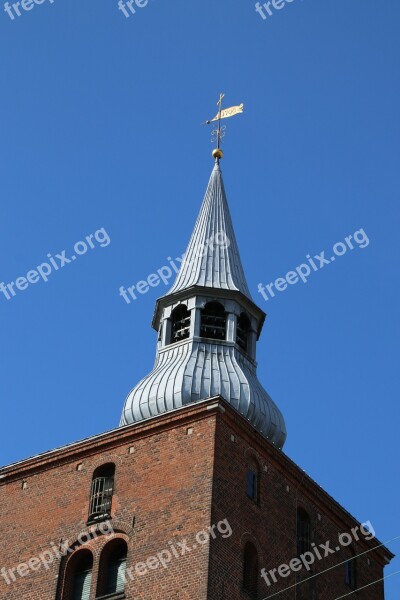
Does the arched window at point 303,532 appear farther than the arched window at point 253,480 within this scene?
Yes

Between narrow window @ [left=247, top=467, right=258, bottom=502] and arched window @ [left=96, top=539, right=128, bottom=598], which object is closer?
arched window @ [left=96, top=539, right=128, bottom=598]

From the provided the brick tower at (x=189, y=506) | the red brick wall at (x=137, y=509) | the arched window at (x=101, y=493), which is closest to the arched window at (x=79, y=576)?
the brick tower at (x=189, y=506)

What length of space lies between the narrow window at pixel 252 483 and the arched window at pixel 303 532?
7.55 ft

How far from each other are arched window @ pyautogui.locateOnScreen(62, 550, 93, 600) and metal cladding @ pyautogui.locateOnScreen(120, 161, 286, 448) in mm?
5217

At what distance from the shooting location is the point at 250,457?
44.9m

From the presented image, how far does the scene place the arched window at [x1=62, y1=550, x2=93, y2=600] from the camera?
4275 cm

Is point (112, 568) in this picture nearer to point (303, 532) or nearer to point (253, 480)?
point (253, 480)

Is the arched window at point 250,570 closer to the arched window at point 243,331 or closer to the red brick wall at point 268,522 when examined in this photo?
the red brick wall at point 268,522

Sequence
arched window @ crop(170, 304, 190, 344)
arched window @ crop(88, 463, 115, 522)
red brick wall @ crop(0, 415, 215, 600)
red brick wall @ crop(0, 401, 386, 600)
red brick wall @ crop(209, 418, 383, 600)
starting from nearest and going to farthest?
red brick wall @ crop(0, 415, 215, 600) < red brick wall @ crop(0, 401, 386, 600) < red brick wall @ crop(209, 418, 383, 600) < arched window @ crop(88, 463, 115, 522) < arched window @ crop(170, 304, 190, 344)

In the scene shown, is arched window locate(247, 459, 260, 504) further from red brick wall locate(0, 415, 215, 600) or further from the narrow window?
red brick wall locate(0, 415, 215, 600)

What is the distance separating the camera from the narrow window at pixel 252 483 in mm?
44184

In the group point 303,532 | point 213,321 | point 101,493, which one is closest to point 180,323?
point 213,321

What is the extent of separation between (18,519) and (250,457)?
7.37 meters

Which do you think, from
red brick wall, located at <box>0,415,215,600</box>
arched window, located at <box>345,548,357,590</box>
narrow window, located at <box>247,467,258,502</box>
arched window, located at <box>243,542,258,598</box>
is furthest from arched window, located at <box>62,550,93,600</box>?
arched window, located at <box>345,548,357,590</box>
